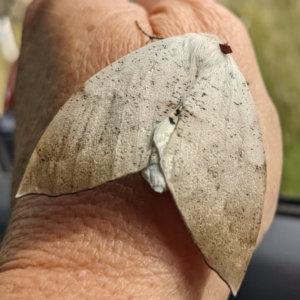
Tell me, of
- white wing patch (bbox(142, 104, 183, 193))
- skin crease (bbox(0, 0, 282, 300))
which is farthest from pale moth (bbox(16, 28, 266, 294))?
skin crease (bbox(0, 0, 282, 300))

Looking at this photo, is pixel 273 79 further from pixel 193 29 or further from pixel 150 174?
pixel 150 174

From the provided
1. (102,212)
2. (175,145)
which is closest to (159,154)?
(175,145)

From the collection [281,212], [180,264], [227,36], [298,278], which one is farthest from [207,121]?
[281,212]

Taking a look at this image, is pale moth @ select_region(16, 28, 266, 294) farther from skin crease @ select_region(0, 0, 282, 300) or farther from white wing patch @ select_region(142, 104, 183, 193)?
skin crease @ select_region(0, 0, 282, 300)

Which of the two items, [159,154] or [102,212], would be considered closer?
[159,154]

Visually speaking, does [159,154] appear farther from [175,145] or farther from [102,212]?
[102,212]
